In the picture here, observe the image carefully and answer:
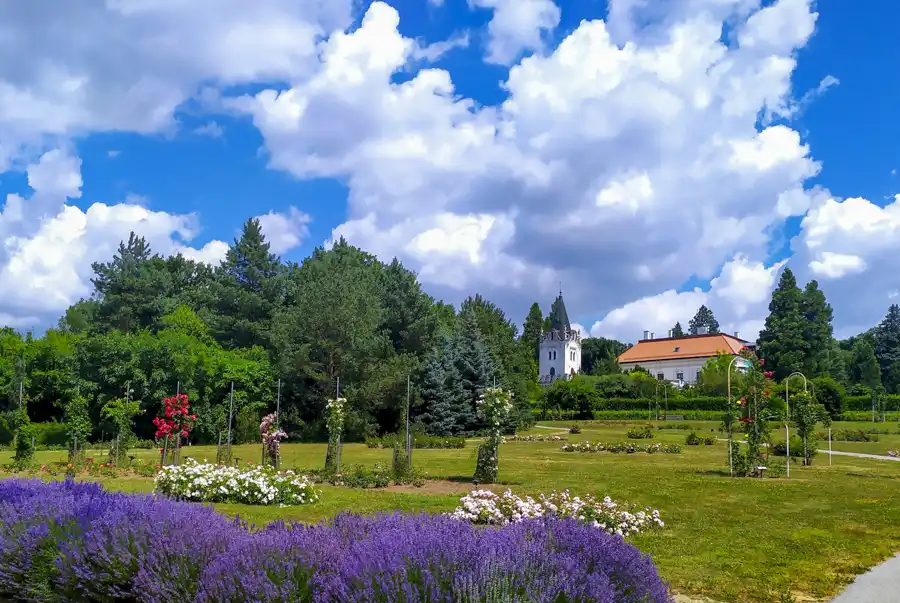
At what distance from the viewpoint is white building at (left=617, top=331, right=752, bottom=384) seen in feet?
286

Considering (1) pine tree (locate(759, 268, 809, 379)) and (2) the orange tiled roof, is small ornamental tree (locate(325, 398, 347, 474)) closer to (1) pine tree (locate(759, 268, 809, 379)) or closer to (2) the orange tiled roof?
(1) pine tree (locate(759, 268, 809, 379))

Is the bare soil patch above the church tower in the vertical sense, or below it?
below

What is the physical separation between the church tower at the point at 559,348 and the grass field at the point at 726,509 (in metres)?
78.7

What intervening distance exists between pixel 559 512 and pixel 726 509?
183 inches

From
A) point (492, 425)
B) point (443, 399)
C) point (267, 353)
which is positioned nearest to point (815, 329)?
point (443, 399)

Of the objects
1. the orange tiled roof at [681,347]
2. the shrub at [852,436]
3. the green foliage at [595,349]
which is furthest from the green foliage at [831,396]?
the green foliage at [595,349]

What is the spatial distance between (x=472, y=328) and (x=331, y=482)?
2371 centimetres

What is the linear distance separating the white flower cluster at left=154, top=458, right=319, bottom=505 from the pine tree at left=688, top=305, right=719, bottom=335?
115 meters

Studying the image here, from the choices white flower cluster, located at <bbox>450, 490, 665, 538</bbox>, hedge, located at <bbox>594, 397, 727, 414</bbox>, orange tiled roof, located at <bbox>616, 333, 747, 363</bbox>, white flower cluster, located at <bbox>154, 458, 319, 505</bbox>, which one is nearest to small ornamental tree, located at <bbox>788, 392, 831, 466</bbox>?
white flower cluster, located at <bbox>450, 490, 665, 538</bbox>

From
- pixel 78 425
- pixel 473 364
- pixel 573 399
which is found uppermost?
pixel 473 364

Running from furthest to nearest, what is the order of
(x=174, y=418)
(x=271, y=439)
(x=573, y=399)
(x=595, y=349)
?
(x=595, y=349), (x=573, y=399), (x=174, y=418), (x=271, y=439)

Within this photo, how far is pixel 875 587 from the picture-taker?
647 centimetres

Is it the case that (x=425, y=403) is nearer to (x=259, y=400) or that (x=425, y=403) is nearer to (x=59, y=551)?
(x=259, y=400)

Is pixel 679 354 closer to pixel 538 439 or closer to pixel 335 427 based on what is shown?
pixel 538 439
